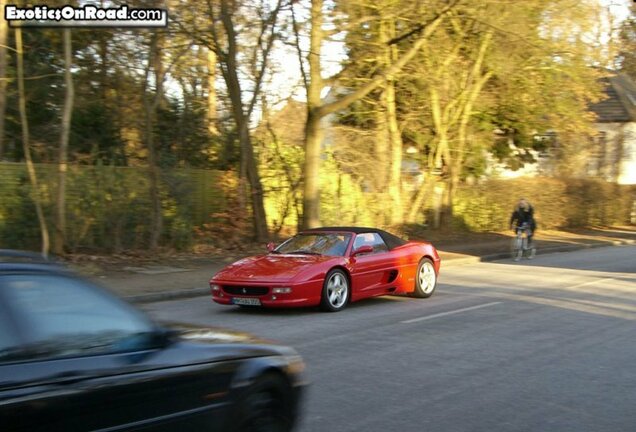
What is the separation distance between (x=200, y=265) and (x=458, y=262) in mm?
7305

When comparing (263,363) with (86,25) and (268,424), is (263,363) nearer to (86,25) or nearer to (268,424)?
(268,424)

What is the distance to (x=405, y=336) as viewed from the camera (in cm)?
906

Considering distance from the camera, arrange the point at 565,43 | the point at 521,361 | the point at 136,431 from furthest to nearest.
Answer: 1. the point at 565,43
2. the point at 521,361
3. the point at 136,431

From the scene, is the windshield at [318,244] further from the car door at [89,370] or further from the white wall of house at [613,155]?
the white wall of house at [613,155]

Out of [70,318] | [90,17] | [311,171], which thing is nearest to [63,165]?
[90,17]

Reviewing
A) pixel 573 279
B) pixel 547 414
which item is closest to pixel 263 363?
pixel 547 414

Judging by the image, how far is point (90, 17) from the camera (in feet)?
54.4

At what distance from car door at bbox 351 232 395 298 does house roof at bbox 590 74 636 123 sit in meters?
33.4

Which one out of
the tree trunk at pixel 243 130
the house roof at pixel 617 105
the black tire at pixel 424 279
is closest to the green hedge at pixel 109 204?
the tree trunk at pixel 243 130

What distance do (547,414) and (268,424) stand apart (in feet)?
8.16

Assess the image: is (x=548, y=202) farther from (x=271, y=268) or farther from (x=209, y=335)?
(x=209, y=335)

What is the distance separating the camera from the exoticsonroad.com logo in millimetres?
15688

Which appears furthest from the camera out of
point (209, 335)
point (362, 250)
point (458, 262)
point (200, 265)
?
point (458, 262)

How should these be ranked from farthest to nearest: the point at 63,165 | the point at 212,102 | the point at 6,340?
1. the point at 212,102
2. the point at 63,165
3. the point at 6,340
